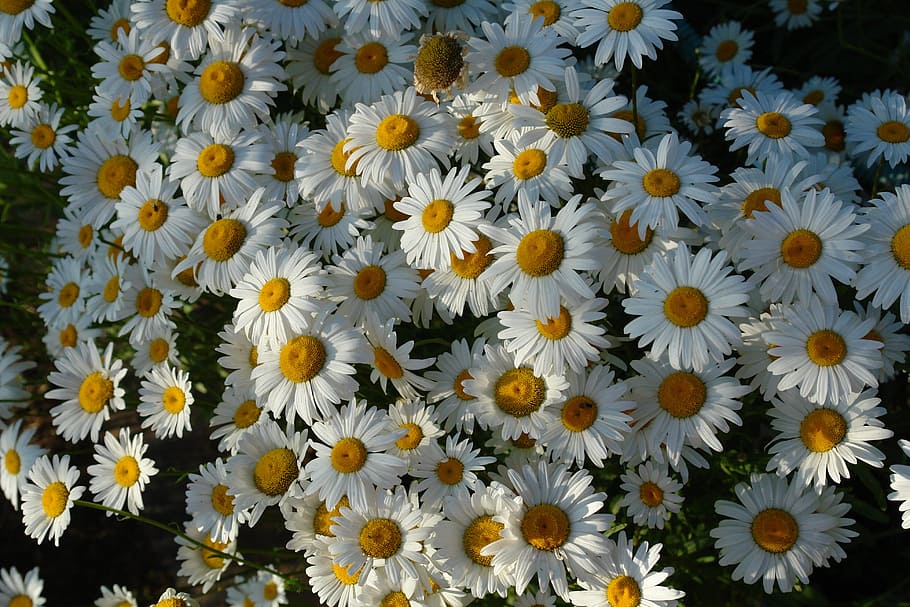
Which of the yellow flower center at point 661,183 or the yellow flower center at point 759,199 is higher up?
the yellow flower center at point 759,199

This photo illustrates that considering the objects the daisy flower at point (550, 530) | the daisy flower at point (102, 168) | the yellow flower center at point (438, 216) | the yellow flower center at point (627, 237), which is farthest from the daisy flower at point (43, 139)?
the daisy flower at point (550, 530)

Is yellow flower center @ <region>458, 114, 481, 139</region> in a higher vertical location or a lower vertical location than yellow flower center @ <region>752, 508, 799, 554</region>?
higher

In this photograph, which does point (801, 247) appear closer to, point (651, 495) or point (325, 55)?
point (651, 495)

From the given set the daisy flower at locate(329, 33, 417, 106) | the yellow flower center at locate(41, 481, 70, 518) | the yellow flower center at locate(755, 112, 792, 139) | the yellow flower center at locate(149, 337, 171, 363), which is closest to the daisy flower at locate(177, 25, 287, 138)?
the daisy flower at locate(329, 33, 417, 106)

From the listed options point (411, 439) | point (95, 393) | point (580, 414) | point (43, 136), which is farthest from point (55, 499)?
point (580, 414)

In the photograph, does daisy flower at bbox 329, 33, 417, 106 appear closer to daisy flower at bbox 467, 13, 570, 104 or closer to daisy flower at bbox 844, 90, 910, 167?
daisy flower at bbox 467, 13, 570, 104

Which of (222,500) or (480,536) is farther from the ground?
(480,536)

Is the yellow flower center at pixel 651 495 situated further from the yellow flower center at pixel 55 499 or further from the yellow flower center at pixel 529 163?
the yellow flower center at pixel 55 499
